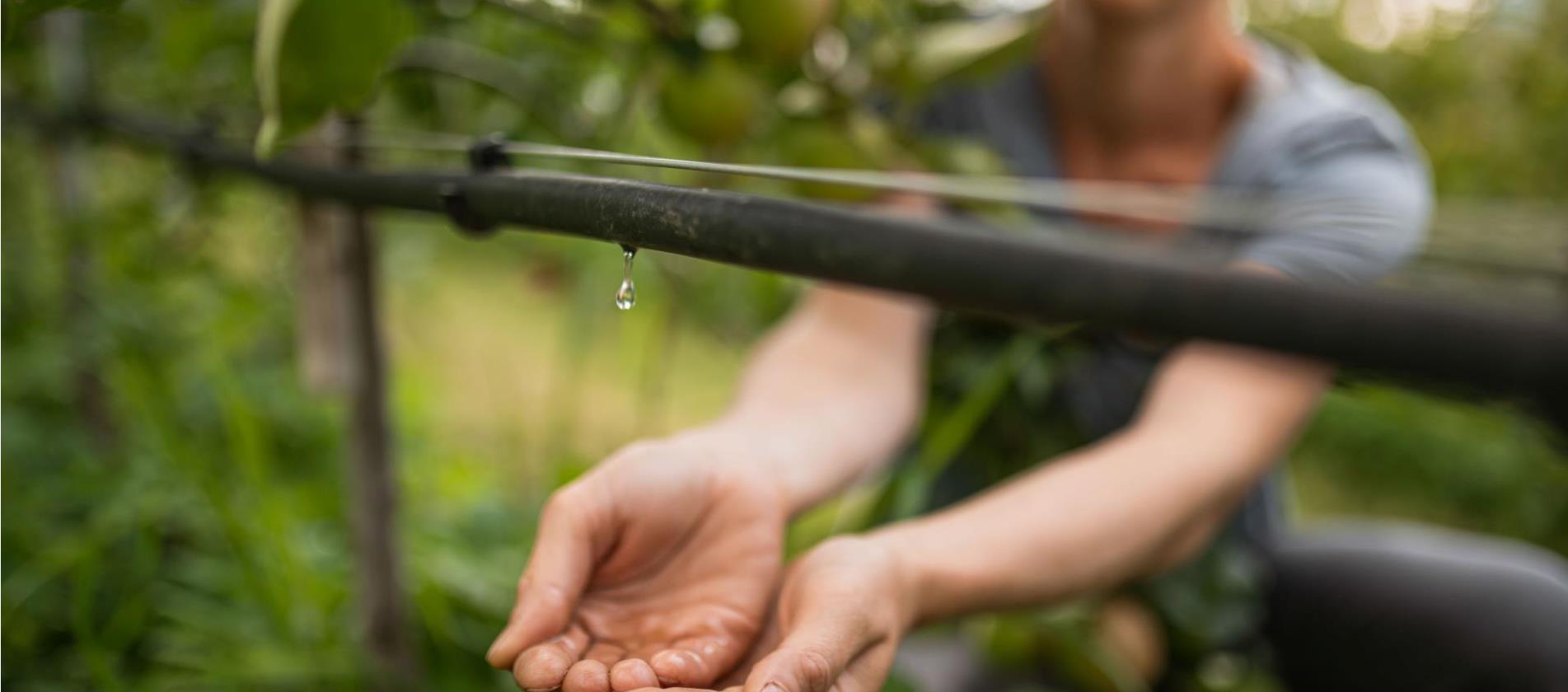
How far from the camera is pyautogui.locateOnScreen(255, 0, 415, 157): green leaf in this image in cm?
26

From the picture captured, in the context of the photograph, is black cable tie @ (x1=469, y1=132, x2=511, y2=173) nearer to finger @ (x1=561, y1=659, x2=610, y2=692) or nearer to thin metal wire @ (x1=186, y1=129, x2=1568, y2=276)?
thin metal wire @ (x1=186, y1=129, x2=1568, y2=276)

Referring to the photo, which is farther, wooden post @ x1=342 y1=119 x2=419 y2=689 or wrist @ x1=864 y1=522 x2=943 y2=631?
wooden post @ x1=342 y1=119 x2=419 y2=689

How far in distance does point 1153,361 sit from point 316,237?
1.74ft

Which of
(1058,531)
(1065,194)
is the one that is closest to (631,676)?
(1058,531)

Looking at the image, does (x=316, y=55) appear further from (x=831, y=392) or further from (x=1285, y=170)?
(x=1285, y=170)

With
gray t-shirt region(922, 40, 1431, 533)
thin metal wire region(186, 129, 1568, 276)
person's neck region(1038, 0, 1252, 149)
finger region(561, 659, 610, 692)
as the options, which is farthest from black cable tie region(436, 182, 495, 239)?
person's neck region(1038, 0, 1252, 149)

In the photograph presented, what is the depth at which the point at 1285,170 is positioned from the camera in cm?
63

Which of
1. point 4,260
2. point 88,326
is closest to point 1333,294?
point 88,326

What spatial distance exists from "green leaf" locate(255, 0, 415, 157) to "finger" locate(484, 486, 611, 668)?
0.12 metres

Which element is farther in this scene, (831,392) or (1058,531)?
(831,392)

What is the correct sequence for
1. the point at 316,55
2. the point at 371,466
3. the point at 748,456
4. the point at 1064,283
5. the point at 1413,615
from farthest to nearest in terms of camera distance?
the point at 1413,615 < the point at 371,466 < the point at 748,456 < the point at 316,55 < the point at 1064,283

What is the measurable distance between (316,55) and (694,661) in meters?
0.19

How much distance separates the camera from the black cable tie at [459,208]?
0.28 metres

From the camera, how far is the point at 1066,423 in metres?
0.70
